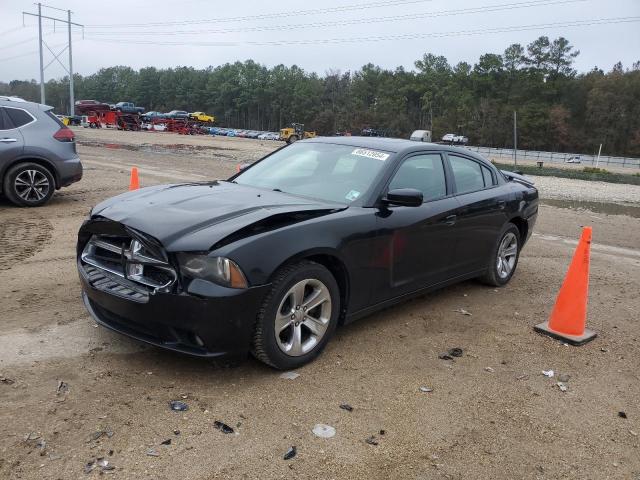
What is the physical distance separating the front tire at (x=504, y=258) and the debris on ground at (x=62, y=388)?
424 cm

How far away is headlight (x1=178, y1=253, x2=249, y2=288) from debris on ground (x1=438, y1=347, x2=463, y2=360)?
180cm

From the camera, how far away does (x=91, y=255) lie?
4.04m

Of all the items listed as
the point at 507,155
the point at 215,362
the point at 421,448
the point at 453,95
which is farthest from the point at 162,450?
the point at 453,95

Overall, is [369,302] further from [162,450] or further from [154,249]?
[162,450]

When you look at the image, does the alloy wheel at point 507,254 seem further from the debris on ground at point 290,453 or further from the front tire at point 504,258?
the debris on ground at point 290,453

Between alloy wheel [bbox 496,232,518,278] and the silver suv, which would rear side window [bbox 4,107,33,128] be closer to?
the silver suv

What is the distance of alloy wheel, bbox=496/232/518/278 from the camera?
612 centimetres

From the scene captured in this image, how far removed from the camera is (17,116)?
8953 mm

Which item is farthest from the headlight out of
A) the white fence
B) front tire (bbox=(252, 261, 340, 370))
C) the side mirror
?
the white fence

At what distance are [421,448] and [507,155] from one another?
63.0m

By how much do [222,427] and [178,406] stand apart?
346 mm

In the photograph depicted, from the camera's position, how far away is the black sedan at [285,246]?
3.38 m

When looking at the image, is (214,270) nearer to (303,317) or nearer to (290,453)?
(303,317)

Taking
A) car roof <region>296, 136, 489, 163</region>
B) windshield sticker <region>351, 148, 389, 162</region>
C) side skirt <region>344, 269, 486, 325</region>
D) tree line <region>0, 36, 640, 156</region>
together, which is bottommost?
side skirt <region>344, 269, 486, 325</region>
